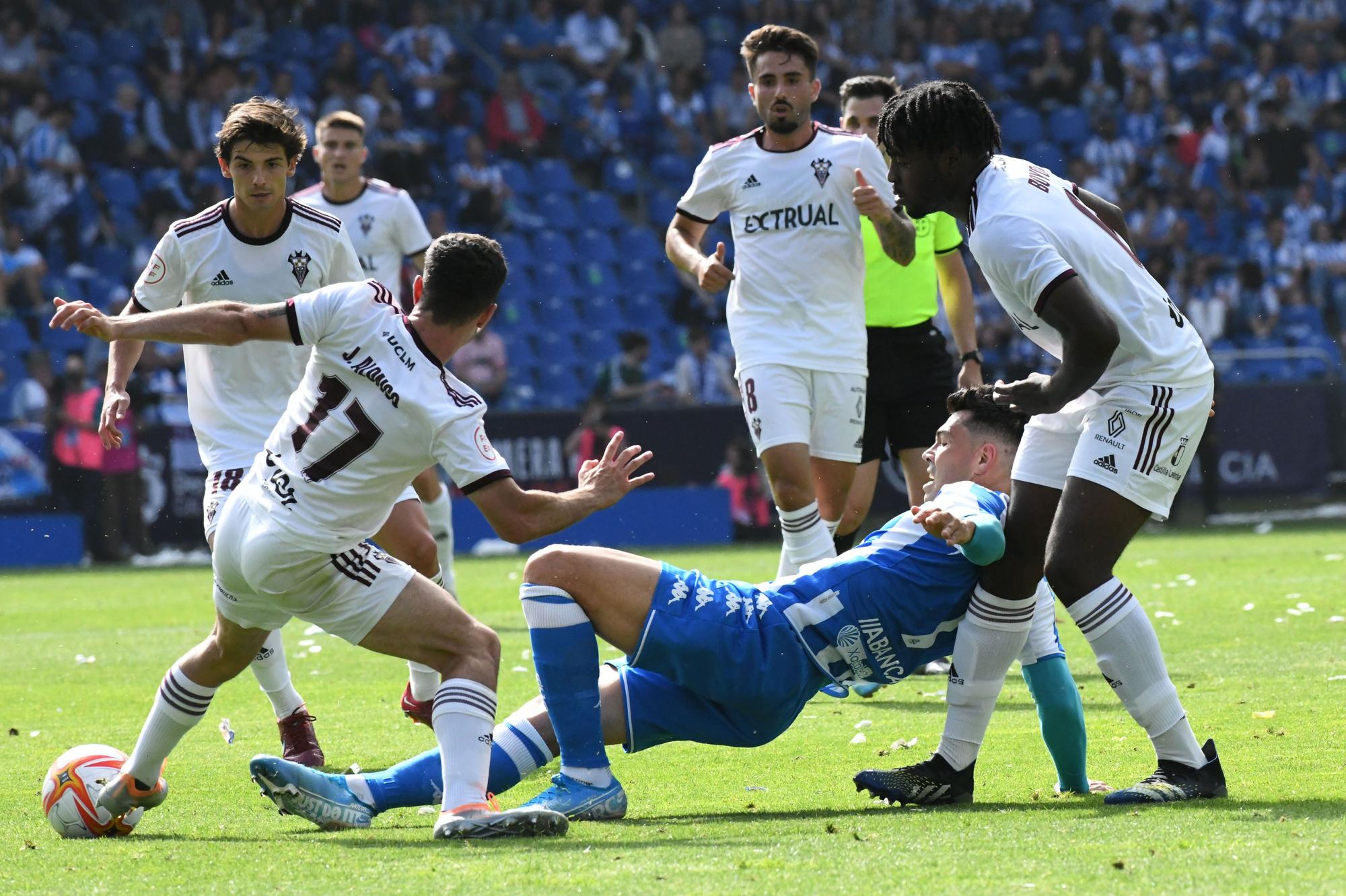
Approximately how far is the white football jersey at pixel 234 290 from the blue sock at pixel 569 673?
2.08m

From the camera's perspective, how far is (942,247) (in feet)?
27.4

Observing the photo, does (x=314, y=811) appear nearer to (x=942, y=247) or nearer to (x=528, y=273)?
(x=942, y=247)

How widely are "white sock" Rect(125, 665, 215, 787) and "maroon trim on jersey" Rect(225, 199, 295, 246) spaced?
2071mm

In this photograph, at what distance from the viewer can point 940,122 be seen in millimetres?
4680

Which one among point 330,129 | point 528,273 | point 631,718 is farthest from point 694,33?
point 631,718

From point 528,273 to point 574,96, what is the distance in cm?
325

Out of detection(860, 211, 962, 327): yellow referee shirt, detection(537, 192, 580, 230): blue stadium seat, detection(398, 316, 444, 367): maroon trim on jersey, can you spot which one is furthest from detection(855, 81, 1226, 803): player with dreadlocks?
detection(537, 192, 580, 230): blue stadium seat

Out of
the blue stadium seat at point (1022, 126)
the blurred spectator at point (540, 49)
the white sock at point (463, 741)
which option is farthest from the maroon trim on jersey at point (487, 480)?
the blue stadium seat at point (1022, 126)

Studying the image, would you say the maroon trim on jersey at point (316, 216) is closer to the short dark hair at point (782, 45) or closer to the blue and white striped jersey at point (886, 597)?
the short dark hair at point (782, 45)

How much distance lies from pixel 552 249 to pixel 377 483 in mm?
17270

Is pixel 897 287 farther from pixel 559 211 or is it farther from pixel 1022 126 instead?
pixel 1022 126

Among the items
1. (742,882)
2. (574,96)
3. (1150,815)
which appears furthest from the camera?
(574,96)

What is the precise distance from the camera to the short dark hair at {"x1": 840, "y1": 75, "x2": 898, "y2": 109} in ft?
28.2

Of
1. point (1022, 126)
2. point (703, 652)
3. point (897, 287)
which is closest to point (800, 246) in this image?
point (897, 287)
